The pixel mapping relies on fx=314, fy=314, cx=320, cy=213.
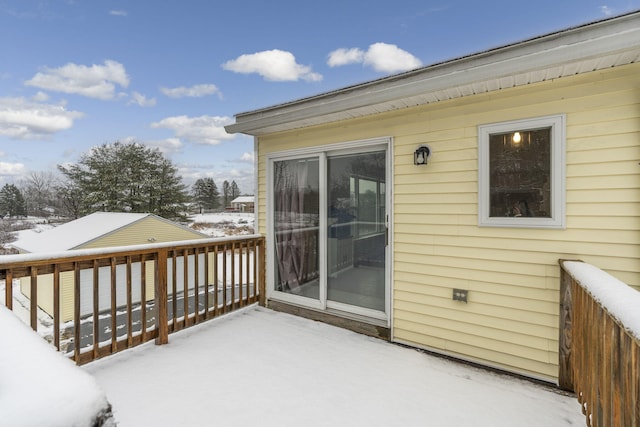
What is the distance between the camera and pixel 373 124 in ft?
10.8

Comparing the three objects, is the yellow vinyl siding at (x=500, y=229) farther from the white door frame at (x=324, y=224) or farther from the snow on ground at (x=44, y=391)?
the snow on ground at (x=44, y=391)

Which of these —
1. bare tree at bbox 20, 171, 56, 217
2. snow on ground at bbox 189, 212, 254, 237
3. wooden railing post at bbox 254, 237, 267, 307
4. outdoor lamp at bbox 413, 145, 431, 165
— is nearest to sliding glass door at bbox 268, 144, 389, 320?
wooden railing post at bbox 254, 237, 267, 307

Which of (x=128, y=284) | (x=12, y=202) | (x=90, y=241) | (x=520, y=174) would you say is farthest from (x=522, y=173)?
(x=12, y=202)

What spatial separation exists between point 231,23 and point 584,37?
9929 millimetres

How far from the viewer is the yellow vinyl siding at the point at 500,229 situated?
2256mm

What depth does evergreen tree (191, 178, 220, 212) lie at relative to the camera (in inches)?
1159

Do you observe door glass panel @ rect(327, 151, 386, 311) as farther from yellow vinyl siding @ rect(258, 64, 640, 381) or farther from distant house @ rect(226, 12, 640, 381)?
yellow vinyl siding @ rect(258, 64, 640, 381)

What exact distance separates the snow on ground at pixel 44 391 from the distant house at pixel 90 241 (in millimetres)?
11804

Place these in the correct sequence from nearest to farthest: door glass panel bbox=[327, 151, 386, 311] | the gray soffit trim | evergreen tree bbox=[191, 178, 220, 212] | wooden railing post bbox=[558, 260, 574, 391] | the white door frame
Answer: the gray soffit trim
wooden railing post bbox=[558, 260, 574, 391]
the white door frame
door glass panel bbox=[327, 151, 386, 311]
evergreen tree bbox=[191, 178, 220, 212]

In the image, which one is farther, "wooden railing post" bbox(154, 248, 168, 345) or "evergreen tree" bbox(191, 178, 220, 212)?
"evergreen tree" bbox(191, 178, 220, 212)

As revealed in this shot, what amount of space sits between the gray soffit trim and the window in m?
0.36

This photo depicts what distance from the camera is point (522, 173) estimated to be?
2559 mm

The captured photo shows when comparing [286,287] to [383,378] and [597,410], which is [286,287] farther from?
[597,410]

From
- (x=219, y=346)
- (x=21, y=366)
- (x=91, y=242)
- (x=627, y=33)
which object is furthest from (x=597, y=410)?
(x=91, y=242)
